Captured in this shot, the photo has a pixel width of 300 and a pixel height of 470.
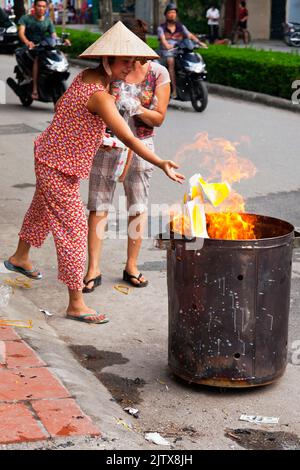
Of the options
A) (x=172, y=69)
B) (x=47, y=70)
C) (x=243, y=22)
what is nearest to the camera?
(x=47, y=70)

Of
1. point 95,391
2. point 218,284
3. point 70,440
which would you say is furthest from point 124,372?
point 70,440

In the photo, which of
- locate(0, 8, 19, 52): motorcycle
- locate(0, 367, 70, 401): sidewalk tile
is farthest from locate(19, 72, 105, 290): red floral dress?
locate(0, 8, 19, 52): motorcycle

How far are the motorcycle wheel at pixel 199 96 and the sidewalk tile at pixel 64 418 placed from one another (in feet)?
37.8

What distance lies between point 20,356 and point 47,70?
10.4m

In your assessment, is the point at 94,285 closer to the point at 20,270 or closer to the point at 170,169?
the point at 20,270

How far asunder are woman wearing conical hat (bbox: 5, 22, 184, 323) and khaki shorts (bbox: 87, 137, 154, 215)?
1.75 feet

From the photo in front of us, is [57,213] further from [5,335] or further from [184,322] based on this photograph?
[184,322]

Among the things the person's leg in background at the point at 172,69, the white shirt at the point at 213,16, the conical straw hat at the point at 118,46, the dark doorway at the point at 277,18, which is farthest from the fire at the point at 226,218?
the dark doorway at the point at 277,18

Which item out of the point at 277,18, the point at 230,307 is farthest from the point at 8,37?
the point at 230,307

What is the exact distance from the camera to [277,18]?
3834cm

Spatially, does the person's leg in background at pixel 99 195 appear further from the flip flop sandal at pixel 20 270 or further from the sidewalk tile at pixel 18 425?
the sidewalk tile at pixel 18 425

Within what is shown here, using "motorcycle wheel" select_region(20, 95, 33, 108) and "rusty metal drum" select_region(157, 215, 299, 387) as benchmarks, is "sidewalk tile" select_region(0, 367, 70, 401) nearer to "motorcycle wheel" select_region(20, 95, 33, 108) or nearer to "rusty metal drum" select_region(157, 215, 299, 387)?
"rusty metal drum" select_region(157, 215, 299, 387)

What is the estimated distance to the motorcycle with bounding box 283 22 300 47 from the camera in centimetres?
3148
